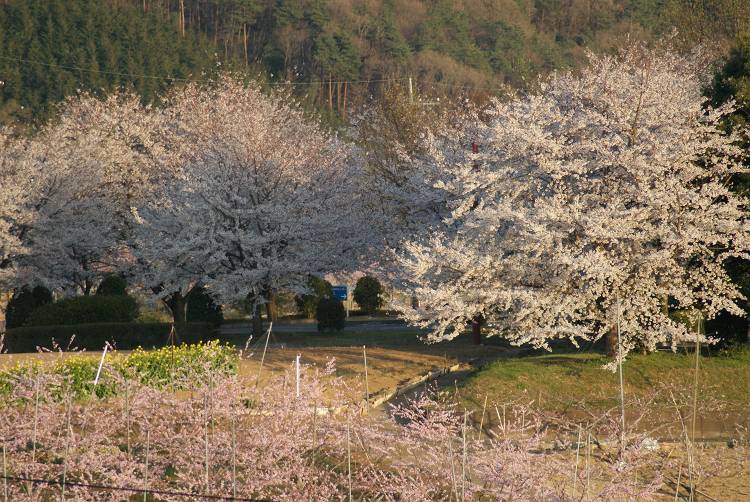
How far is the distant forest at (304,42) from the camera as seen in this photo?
9256 cm

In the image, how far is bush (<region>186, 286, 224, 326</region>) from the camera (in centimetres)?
3697

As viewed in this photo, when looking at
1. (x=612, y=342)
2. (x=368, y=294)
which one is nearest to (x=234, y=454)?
(x=612, y=342)

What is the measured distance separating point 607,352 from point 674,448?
288 inches

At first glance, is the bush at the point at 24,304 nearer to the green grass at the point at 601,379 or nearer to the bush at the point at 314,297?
the bush at the point at 314,297

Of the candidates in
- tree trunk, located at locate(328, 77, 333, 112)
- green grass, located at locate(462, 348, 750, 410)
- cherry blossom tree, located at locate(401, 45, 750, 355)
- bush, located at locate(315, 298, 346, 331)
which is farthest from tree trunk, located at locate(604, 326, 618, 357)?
tree trunk, located at locate(328, 77, 333, 112)

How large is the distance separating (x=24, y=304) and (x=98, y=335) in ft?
18.3

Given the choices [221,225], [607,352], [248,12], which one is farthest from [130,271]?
[248,12]

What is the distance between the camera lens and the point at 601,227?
70.0 ft

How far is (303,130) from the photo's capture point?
4416cm

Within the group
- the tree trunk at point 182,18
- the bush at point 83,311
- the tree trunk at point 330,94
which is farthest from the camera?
the tree trunk at point 182,18

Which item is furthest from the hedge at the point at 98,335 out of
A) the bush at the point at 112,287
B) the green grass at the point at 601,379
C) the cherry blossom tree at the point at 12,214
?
the green grass at the point at 601,379

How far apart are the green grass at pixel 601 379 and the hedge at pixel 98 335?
13.7m

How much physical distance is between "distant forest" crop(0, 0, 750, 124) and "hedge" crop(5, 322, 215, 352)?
44.7 m

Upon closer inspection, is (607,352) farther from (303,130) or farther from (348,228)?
(303,130)
